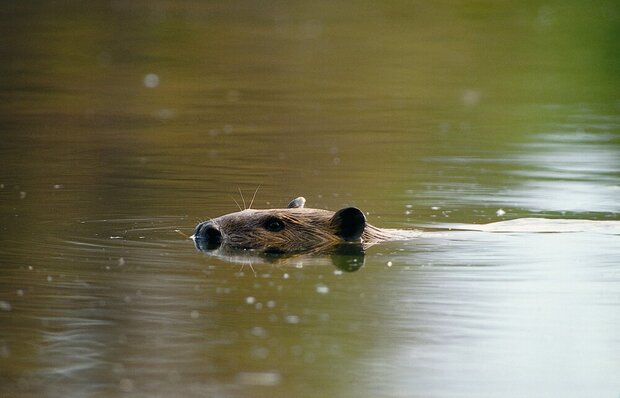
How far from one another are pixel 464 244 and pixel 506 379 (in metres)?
3.41

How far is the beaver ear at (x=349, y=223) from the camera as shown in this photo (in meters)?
9.56

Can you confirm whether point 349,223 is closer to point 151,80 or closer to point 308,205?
point 308,205

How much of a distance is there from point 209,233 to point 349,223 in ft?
3.03

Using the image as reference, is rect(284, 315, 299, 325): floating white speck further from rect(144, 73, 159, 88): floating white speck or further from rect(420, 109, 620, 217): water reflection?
rect(144, 73, 159, 88): floating white speck

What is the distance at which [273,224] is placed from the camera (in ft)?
31.6

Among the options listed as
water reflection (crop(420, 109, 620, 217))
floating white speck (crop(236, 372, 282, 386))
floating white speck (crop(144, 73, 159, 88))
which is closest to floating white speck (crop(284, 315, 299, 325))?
floating white speck (crop(236, 372, 282, 386))

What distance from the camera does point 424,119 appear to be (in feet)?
56.0

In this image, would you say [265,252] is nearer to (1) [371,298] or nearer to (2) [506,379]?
(1) [371,298]

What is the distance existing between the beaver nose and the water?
128mm

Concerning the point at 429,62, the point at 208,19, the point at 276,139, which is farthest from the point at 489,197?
the point at 208,19

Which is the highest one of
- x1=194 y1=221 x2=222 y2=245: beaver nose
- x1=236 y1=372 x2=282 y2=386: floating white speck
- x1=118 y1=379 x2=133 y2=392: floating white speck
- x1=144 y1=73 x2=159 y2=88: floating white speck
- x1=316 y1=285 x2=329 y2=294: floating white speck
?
x1=144 y1=73 x2=159 y2=88: floating white speck

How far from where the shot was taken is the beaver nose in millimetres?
9406

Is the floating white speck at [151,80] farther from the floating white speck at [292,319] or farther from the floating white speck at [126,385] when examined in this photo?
the floating white speck at [126,385]

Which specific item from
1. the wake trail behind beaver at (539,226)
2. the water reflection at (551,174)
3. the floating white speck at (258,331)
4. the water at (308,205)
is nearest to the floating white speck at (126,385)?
the water at (308,205)
